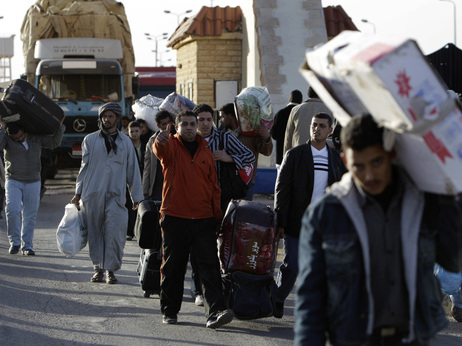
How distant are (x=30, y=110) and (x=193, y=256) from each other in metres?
5.11

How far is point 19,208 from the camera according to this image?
11.6m

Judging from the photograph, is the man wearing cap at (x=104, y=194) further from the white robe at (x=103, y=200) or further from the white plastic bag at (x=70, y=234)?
the white plastic bag at (x=70, y=234)

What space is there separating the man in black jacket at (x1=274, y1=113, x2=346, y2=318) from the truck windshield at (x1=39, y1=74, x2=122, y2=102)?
15.9m

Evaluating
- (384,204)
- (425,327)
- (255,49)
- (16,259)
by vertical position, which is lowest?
(16,259)

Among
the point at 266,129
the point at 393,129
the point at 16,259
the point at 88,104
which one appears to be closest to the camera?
the point at 393,129

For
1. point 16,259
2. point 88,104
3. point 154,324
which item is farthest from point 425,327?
point 88,104

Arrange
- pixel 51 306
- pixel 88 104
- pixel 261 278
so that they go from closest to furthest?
pixel 261 278 < pixel 51 306 < pixel 88 104

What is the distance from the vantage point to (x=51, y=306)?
8227mm

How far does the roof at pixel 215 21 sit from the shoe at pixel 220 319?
18.5 meters

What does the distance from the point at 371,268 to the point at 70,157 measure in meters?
19.9

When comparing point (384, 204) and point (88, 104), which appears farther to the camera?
point (88, 104)

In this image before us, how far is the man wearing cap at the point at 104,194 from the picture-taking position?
9391 mm

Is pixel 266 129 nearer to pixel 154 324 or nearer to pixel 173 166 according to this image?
pixel 173 166

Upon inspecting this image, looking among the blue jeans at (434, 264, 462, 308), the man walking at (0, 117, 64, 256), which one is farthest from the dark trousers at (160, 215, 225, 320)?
the man walking at (0, 117, 64, 256)
